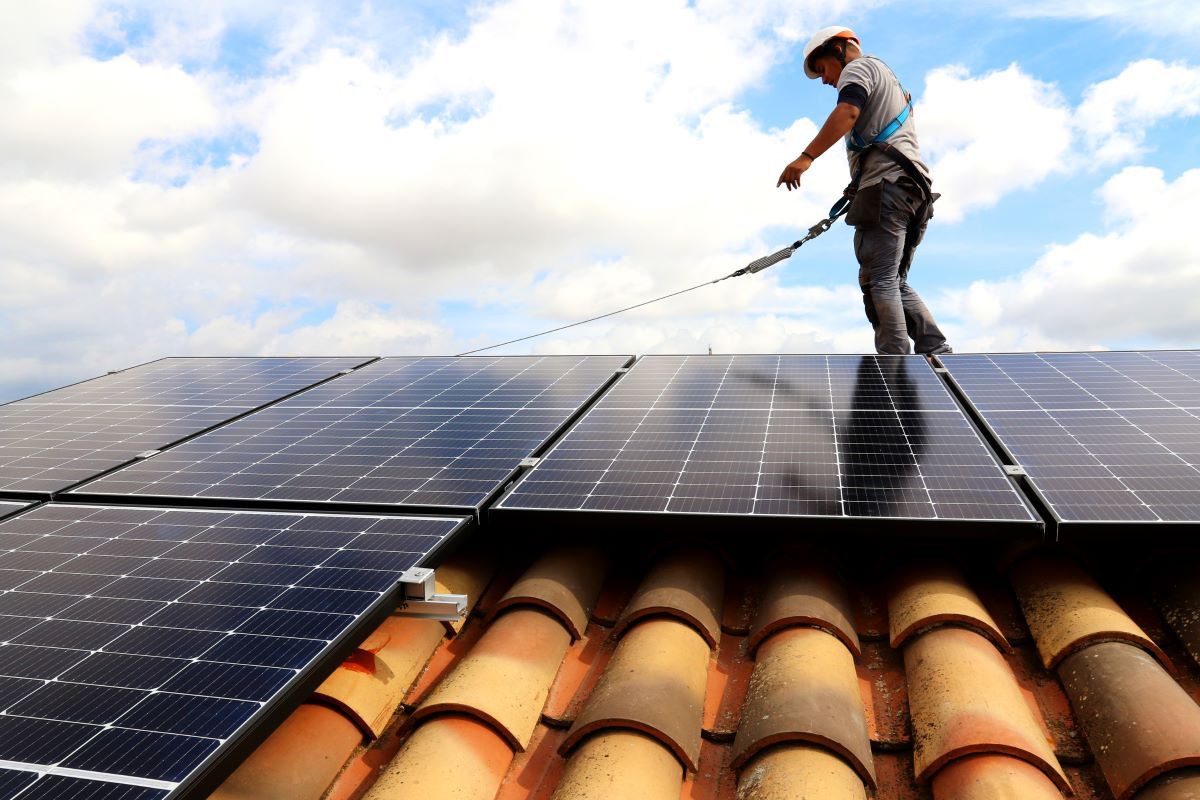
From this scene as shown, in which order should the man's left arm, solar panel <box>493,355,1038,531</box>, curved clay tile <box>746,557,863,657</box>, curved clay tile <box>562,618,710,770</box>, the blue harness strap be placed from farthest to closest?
1. the blue harness strap
2. the man's left arm
3. solar panel <box>493,355,1038,531</box>
4. curved clay tile <box>746,557,863,657</box>
5. curved clay tile <box>562,618,710,770</box>

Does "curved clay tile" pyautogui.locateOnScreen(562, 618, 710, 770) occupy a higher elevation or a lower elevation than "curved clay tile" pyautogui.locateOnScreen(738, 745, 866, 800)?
higher

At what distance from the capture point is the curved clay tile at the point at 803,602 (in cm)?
481

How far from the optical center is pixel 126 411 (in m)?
9.22

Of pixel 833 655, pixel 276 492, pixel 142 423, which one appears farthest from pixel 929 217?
pixel 142 423

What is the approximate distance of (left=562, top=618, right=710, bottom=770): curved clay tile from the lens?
4.00 m

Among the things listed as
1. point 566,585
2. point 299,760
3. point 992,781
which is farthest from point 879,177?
point 299,760

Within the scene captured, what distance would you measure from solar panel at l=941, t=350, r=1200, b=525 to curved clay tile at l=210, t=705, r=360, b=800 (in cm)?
420

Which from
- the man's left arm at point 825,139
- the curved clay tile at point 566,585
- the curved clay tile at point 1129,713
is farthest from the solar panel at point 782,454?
the man's left arm at point 825,139

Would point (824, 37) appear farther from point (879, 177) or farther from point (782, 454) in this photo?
point (782, 454)

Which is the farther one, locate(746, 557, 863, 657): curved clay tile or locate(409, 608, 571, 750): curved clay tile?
locate(746, 557, 863, 657): curved clay tile

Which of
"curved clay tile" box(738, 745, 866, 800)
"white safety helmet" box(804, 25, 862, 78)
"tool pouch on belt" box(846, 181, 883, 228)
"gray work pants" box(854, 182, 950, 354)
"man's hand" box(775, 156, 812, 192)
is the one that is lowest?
"curved clay tile" box(738, 745, 866, 800)

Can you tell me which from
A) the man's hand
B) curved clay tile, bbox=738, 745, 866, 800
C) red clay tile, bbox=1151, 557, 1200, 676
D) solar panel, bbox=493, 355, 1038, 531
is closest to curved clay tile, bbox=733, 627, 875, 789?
curved clay tile, bbox=738, 745, 866, 800

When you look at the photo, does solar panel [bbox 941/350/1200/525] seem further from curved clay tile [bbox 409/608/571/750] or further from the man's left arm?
curved clay tile [bbox 409/608/571/750]

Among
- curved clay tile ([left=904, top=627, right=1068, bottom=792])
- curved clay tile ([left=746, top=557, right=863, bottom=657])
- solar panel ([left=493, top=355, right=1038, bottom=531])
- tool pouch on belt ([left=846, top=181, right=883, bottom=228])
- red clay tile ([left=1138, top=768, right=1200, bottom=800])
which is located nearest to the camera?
red clay tile ([left=1138, top=768, right=1200, bottom=800])
